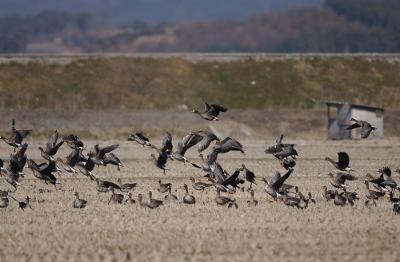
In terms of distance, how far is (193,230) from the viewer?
20781 millimetres

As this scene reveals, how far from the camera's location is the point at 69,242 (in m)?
19.4

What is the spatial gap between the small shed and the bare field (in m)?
30.4

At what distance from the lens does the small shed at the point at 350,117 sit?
60094mm

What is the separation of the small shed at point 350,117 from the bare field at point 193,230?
99.7ft

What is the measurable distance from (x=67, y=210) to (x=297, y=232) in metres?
5.90

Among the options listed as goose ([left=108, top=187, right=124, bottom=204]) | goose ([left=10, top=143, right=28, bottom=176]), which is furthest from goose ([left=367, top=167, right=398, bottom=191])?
goose ([left=10, top=143, right=28, bottom=176])

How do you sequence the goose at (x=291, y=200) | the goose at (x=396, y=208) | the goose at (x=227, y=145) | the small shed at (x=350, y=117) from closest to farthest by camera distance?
the goose at (x=396, y=208)
the goose at (x=291, y=200)
the goose at (x=227, y=145)
the small shed at (x=350, y=117)

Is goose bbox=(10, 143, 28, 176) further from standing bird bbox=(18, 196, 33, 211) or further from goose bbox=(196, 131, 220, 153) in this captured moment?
goose bbox=(196, 131, 220, 153)

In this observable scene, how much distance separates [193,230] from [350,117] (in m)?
40.6

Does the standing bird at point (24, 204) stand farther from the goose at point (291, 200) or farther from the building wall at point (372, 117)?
the building wall at point (372, 117)

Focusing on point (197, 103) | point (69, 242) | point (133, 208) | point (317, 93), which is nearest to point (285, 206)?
point (133, 208)

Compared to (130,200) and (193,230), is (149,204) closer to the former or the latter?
(130,200)

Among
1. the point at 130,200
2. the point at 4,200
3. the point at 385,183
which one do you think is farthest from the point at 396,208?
the point at 4,200

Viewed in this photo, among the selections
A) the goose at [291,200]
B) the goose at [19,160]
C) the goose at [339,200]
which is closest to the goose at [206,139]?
the goose at [291,200]
